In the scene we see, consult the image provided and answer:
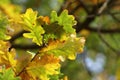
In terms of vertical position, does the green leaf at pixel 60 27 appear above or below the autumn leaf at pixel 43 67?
above

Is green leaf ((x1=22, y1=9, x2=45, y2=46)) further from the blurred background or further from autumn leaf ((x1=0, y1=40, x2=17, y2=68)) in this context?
the blurred background

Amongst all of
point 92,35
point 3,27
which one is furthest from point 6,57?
point 92,35

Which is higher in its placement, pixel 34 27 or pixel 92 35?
pixel 92 35

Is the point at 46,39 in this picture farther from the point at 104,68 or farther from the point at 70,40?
the point at 104,68

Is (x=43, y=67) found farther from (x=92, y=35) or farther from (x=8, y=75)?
(x=92, y=35)

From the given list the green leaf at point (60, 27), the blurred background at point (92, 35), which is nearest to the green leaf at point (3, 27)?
the green leaf at point (60, 27)

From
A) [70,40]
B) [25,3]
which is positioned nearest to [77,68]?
[25,3]

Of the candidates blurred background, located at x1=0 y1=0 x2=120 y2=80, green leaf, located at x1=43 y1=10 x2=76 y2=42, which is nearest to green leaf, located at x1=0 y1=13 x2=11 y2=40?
green leaf, located at x1=43 y1=10 x2=76 y2=42

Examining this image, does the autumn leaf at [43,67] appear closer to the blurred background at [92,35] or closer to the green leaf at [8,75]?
the green leaf at [8,75]
